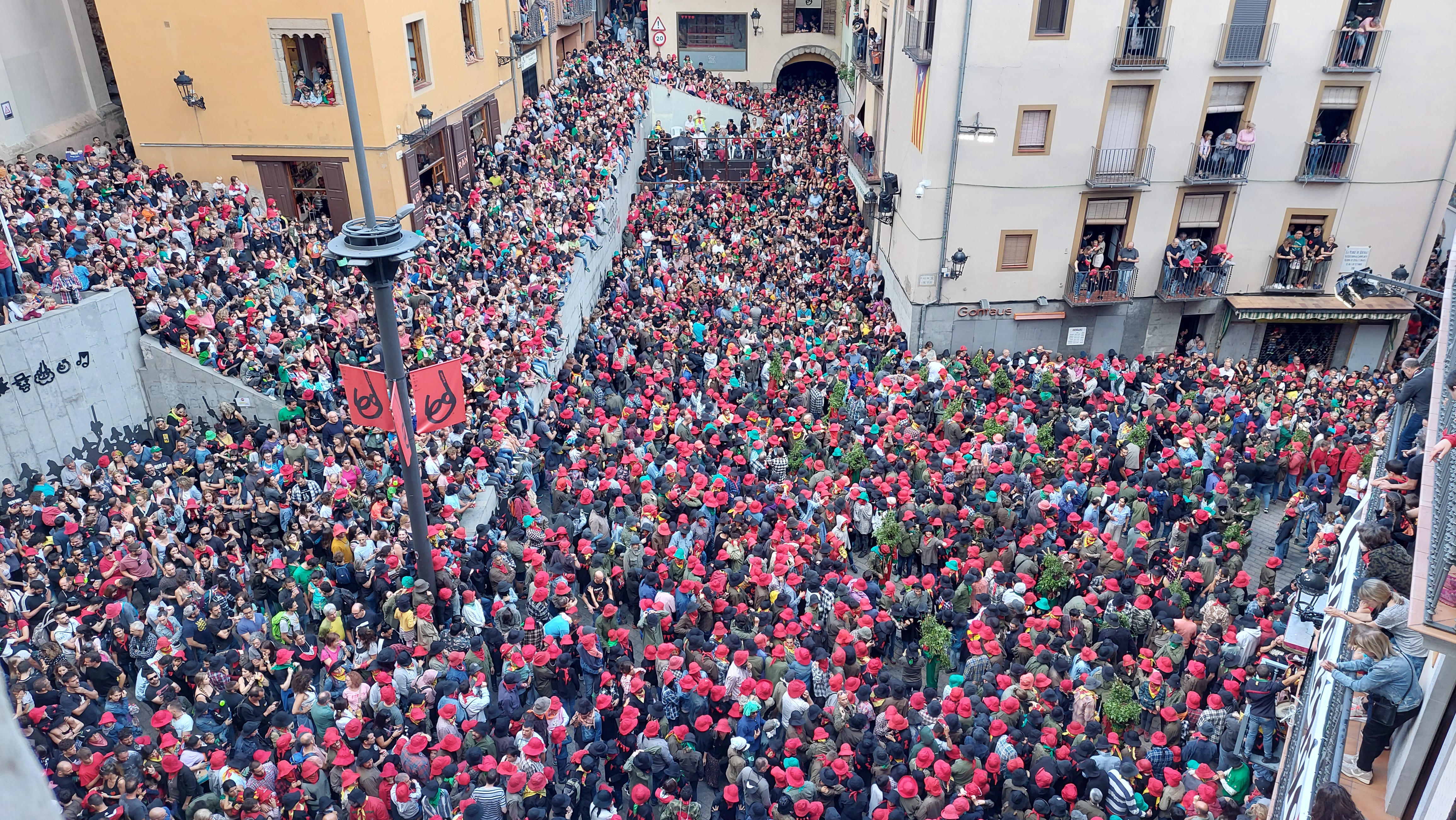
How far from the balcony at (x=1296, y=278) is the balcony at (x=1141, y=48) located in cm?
596

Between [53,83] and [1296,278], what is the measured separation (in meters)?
30.1

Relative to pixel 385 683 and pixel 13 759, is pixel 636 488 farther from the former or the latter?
pixel 13 759

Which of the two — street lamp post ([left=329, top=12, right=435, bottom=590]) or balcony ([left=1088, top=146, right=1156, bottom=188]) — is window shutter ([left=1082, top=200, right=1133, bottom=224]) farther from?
street lamp post ([left=329, top=12, right=435, bottom=590])

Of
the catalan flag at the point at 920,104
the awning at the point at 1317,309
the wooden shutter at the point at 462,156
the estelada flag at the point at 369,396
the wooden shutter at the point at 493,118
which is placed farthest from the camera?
the wooden shutter at the point at 493,118

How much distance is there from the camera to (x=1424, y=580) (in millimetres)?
7039

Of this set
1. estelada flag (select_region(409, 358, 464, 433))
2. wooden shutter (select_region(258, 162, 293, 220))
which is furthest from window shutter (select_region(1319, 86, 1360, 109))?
wooden shutter (select_region(258, 162, 293, 220))

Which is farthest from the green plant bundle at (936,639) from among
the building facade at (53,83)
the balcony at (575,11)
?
the balcony at (575,11)

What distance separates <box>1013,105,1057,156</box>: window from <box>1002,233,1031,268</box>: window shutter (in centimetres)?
199

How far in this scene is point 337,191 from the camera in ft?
76.9

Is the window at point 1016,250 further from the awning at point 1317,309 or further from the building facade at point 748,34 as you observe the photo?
the building facade at point 748,34

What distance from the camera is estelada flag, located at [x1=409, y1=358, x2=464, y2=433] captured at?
11.8 m

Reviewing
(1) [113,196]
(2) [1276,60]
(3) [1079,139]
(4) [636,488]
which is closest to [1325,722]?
(4) [636,488]

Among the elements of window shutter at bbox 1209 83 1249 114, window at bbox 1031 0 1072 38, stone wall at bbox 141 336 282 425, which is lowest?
stone wall at bbox 141 336 282 425

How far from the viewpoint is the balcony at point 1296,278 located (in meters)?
23.2
